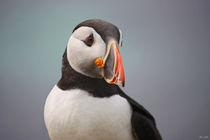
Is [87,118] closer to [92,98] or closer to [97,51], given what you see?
[92,98]

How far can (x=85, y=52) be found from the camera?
0.87 metres

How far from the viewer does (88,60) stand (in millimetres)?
872

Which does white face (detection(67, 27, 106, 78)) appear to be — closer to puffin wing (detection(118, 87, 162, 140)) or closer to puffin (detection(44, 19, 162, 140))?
puffin (detection(44, 19, 162, 140))

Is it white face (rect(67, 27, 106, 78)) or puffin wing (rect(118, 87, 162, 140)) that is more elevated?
white face (rect(67, 27, 106, 78))

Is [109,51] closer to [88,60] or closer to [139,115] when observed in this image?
[88,60]

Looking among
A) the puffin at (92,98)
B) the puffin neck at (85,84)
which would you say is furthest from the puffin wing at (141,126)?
the puffin neck at (85,84)

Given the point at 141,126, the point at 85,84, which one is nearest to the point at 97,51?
the point at 85,84

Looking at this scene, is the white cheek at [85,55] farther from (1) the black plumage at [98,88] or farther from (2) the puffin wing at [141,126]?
(2) the puffin wing at [141,126]

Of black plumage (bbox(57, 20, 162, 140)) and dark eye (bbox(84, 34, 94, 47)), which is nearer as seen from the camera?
dark eye (bbox(84, 34, 94, 47))

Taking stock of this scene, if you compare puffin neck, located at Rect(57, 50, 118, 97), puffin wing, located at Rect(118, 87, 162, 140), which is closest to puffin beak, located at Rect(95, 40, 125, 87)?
puffin neck, located at Rect(57, 50, 118, 97)

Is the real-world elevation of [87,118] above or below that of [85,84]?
below

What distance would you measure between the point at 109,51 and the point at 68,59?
0.75 feet

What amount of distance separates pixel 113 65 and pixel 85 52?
127 mm

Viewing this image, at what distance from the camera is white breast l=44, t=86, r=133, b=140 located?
0.94 meters
